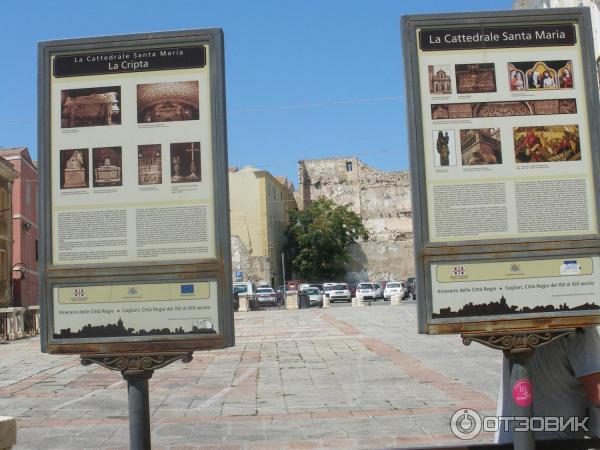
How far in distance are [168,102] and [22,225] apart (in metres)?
34.5

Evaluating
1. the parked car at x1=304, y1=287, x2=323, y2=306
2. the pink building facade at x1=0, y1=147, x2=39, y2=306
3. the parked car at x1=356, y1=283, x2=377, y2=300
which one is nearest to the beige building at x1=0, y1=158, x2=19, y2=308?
the pink building facade at x1=0, y1=147, x2=39, y2=306

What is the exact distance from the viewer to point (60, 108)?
378 cm

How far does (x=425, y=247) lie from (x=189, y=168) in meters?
1.26

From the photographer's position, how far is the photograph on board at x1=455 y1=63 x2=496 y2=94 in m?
3.59

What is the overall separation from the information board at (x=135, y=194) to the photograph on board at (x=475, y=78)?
122cm

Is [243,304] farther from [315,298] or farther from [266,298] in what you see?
[315,298]

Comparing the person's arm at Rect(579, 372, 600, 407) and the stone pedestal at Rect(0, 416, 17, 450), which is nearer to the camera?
the person's arm at Rect(579, 372, 600, 407)

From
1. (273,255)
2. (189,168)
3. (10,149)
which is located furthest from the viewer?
(273,255)

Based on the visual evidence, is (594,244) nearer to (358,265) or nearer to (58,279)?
(58,279)

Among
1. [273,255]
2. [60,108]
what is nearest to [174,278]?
[60,108]

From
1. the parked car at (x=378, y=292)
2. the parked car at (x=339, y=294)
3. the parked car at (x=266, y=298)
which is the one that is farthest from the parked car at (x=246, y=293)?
the parked car at (x=378, y=292)

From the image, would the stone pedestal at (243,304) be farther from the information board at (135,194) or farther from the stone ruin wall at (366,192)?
the information board at (135,194)

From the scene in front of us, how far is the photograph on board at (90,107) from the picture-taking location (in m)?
3.73

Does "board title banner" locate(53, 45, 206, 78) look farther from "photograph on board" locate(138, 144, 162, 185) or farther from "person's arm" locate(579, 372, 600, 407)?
"person's arm" locate(579, 372, 600, 407)
